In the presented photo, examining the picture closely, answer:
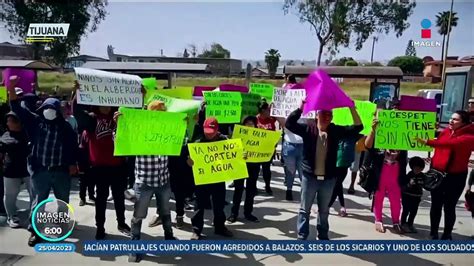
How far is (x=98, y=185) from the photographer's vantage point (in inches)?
170

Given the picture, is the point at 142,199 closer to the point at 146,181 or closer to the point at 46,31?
the point at 146,181

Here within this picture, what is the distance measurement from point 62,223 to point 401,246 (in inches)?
136

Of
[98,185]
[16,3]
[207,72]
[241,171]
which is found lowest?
[98,185]

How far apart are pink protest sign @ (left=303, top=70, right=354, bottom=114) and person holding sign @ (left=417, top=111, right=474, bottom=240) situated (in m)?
1.21

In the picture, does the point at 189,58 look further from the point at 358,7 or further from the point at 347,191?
the point at 347,191

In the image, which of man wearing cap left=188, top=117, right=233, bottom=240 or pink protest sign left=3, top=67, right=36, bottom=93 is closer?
man wearing cap left=188, top=117, right=233, bottom=240

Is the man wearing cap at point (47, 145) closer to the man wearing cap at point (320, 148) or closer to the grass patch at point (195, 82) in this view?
the grass patch at point (195, 82)

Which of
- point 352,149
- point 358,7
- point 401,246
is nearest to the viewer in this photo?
point 401,246

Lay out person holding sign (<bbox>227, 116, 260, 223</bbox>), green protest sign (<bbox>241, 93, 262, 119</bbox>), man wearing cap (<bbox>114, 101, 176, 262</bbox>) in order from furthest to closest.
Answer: green protest sign (<bbox>241, 93, 262, 119</bbox>) < person holding sign (<bbox>227, 116, 260, 223</bbox>) < man wearing cap (<bbox>114, 101, 176, 262</bbox>)

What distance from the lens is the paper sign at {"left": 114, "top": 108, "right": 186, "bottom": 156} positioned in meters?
3.70

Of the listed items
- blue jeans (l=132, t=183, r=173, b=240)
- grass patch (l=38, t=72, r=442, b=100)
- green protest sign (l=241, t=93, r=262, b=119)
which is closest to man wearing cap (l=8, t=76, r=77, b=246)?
blue jeans (l=132, t=183, r=173, b=240)

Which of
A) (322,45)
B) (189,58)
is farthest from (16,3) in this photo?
(322,45)

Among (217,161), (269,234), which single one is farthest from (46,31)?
(269,234)

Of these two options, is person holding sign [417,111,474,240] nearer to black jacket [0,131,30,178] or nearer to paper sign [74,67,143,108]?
paper sign [74,67,143,108]
